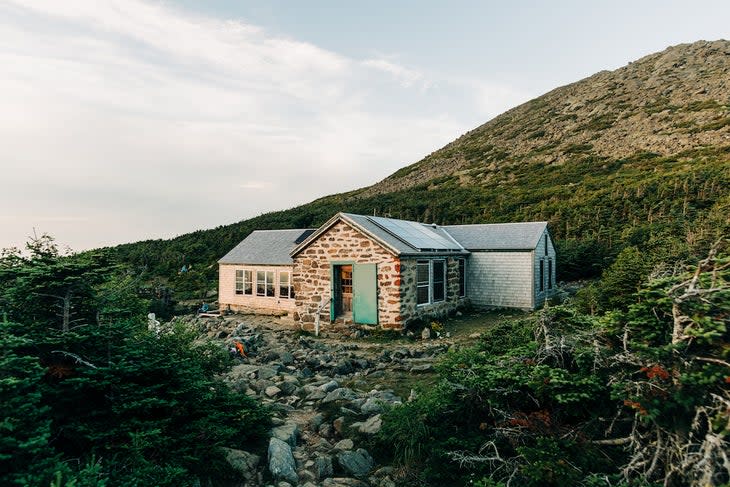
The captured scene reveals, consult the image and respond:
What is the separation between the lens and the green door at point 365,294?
53.9 ft

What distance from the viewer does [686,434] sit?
13.6ft

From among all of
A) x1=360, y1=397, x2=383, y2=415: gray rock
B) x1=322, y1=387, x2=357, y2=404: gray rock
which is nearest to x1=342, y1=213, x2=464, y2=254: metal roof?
x1=322, y1=387, x2=357, y2=404: gray rock

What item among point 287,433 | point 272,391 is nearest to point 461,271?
point 272,391

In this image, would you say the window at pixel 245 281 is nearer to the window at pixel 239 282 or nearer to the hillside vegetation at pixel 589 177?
the window at pixel 239 282

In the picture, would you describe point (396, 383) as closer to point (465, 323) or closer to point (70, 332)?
point (70, 332)

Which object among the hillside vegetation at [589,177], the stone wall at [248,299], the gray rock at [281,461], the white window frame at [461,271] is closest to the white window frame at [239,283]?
the stone wall at [248,299]

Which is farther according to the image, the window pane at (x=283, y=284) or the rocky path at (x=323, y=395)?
the window pane at (x=283, y=284)

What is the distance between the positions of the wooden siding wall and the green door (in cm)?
647

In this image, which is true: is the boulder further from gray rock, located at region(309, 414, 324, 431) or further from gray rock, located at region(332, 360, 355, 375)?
gray rock, located at region(309, 414, 324, 431)

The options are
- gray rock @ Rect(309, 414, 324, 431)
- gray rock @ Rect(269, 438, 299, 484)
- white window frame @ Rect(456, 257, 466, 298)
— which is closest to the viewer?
gray rock @ Rect(269, 438, 299, 484)

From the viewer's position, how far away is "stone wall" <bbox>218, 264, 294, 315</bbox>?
21688 millimetres

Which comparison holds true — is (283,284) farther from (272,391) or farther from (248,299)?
(272,391)

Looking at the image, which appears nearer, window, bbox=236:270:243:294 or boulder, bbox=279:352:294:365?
boulder, bbox=279:352:294:365

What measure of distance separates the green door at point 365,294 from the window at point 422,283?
1939 mm
